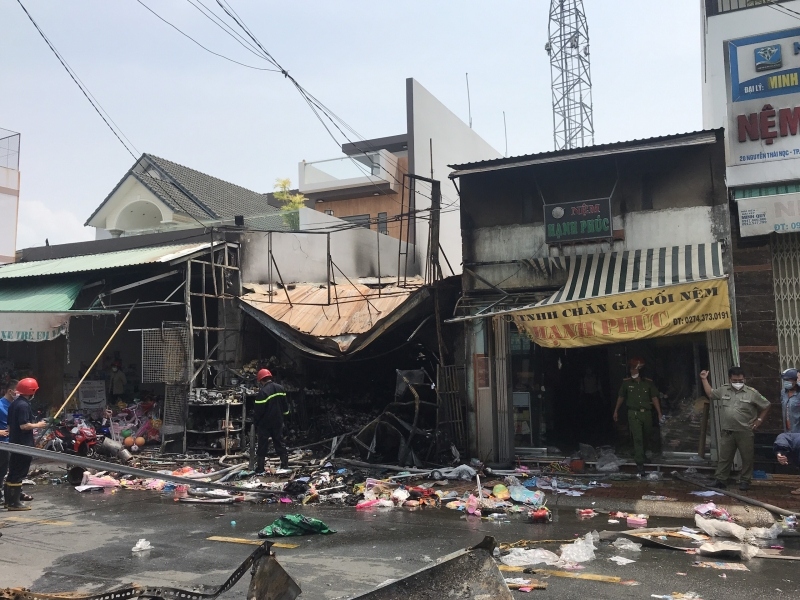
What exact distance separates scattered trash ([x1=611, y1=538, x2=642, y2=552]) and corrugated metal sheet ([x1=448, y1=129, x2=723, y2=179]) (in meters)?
6.65

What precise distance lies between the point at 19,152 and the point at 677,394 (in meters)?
25.2

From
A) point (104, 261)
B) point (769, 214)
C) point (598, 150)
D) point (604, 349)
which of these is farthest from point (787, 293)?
point (104, 261)

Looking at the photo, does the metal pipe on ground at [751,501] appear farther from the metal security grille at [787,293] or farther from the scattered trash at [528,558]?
the scattered trash at [528,558]

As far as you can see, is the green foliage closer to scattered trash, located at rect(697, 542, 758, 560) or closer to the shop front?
the shop front

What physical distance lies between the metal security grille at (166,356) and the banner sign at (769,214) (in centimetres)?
1088

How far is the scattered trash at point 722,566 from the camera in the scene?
576 cm

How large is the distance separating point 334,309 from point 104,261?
217 inches

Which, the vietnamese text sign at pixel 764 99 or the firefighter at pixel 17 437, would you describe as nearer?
the firefighter at pixel 17 437

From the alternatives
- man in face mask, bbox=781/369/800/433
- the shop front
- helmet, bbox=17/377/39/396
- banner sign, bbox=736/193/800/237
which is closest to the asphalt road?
helmet, bbox=17/377/39/396

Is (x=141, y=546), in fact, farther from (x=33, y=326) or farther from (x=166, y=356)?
(x=33, y=326)

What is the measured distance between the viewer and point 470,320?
39.1 feet

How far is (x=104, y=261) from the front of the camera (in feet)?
49.8

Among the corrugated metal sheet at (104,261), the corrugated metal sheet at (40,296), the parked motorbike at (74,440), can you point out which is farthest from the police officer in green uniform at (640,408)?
the corrugated metal sheet at (40,296)

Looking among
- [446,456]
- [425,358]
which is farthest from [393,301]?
[446,456]
